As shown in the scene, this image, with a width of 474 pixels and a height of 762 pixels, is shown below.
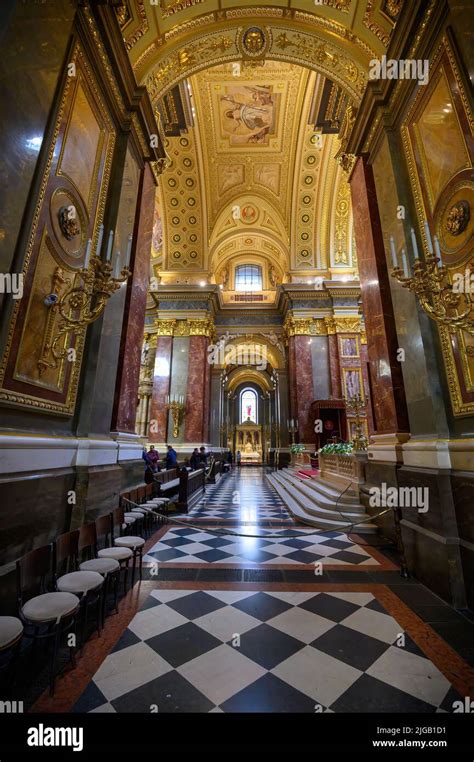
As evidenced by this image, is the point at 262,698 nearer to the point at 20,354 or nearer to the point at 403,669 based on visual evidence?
the point at 403,669

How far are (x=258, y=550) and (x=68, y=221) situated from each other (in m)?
4.54

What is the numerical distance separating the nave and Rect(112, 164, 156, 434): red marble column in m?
2.15

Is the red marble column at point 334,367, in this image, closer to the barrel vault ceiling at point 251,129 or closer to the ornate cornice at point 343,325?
the ornate cornice at point 343,325

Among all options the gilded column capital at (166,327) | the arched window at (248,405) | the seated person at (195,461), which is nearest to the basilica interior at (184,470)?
the seated person at (195,461)

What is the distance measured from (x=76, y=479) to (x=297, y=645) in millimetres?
2553

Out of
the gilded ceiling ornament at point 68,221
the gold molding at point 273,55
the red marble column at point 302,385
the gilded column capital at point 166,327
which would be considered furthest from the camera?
the gilded column capital at point 166,327

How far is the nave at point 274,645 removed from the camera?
1565mm

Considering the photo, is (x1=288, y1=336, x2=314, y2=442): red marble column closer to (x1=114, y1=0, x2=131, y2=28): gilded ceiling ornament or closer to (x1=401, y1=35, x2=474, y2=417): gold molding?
(x1=401, y1=35, x2=474, y2=417): gold molding

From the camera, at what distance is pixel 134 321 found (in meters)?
5.02

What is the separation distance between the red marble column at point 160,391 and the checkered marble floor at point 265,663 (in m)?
11.2

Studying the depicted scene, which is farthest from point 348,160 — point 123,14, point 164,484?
point 164,484

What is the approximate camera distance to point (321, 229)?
14.5m

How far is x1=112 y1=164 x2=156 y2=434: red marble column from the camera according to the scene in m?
4.53
